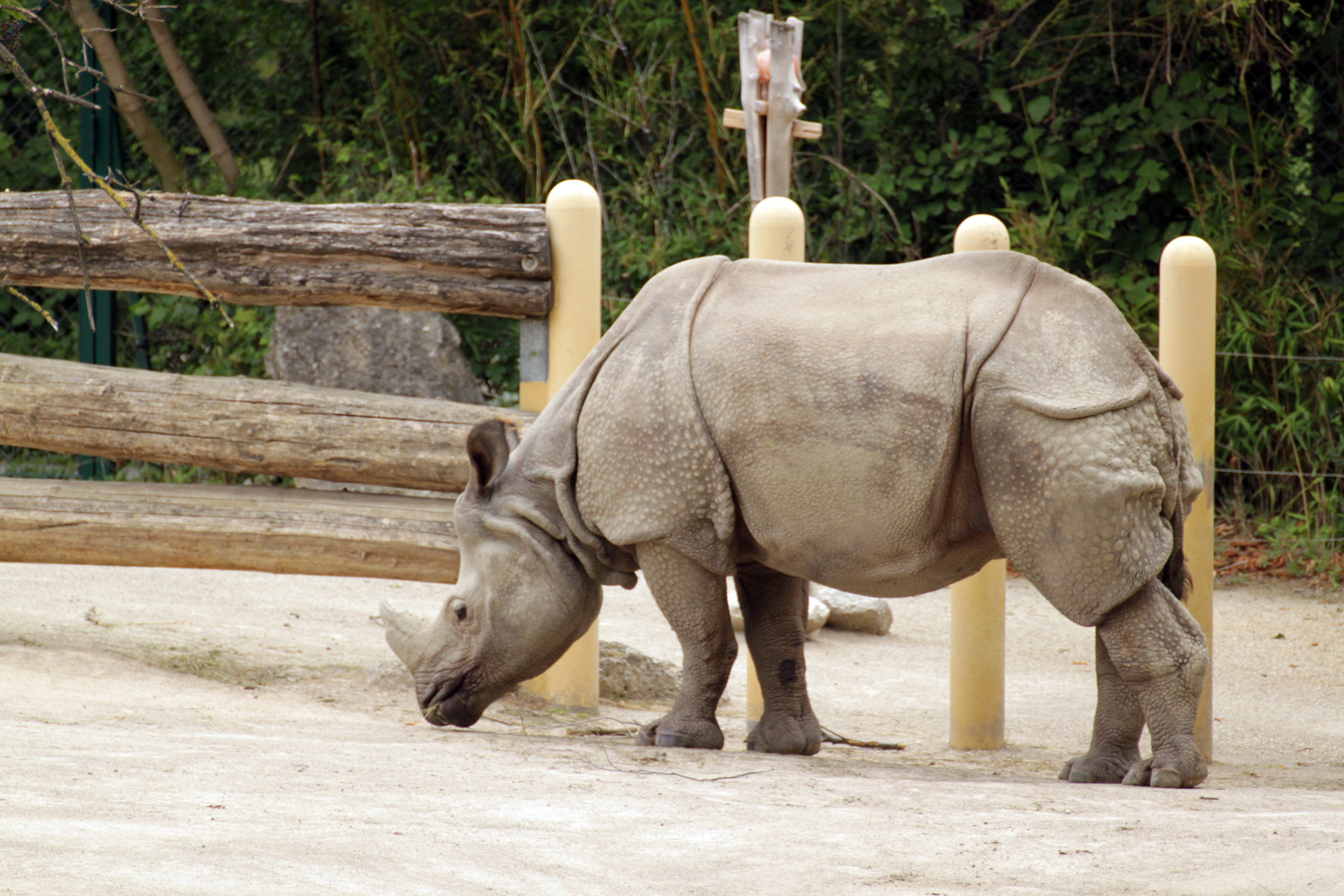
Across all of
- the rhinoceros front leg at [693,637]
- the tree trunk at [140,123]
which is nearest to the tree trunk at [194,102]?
the tree trunk at [140,123]

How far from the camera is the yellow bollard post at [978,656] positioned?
4547mm

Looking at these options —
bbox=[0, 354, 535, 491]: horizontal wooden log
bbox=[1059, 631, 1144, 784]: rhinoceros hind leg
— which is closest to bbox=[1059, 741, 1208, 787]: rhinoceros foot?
bbox=[1059, 631, 1144, 784]: rhinoceros hind leg

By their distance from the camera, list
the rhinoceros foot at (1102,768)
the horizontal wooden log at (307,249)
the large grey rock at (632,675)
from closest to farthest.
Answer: the rhinoceros foot at (1102,768), the horizontal wooden log at (307,249), the large grey rock at (632,675)

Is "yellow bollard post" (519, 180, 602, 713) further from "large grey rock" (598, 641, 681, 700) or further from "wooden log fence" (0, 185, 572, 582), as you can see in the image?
"large grey rock" (598, 641, 681, 700)

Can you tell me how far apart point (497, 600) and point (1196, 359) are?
7.49ft

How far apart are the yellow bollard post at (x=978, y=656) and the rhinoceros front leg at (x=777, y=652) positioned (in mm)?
703

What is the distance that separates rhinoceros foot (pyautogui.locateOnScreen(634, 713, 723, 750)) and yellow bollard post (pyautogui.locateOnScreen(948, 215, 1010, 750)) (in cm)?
103

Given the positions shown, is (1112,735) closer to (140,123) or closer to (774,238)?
(774,238)

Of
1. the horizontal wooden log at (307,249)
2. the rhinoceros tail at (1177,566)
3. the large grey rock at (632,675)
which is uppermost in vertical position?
the horizontal wooden log at (307,249)

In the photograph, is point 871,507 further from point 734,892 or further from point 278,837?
point 278,837

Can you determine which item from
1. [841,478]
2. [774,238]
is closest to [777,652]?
[841,478]

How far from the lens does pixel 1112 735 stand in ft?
12.1

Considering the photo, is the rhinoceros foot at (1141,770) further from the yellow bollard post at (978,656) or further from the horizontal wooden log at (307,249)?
the horizontal wooden log at (307,249)

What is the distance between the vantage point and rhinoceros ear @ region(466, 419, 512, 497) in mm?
3877
